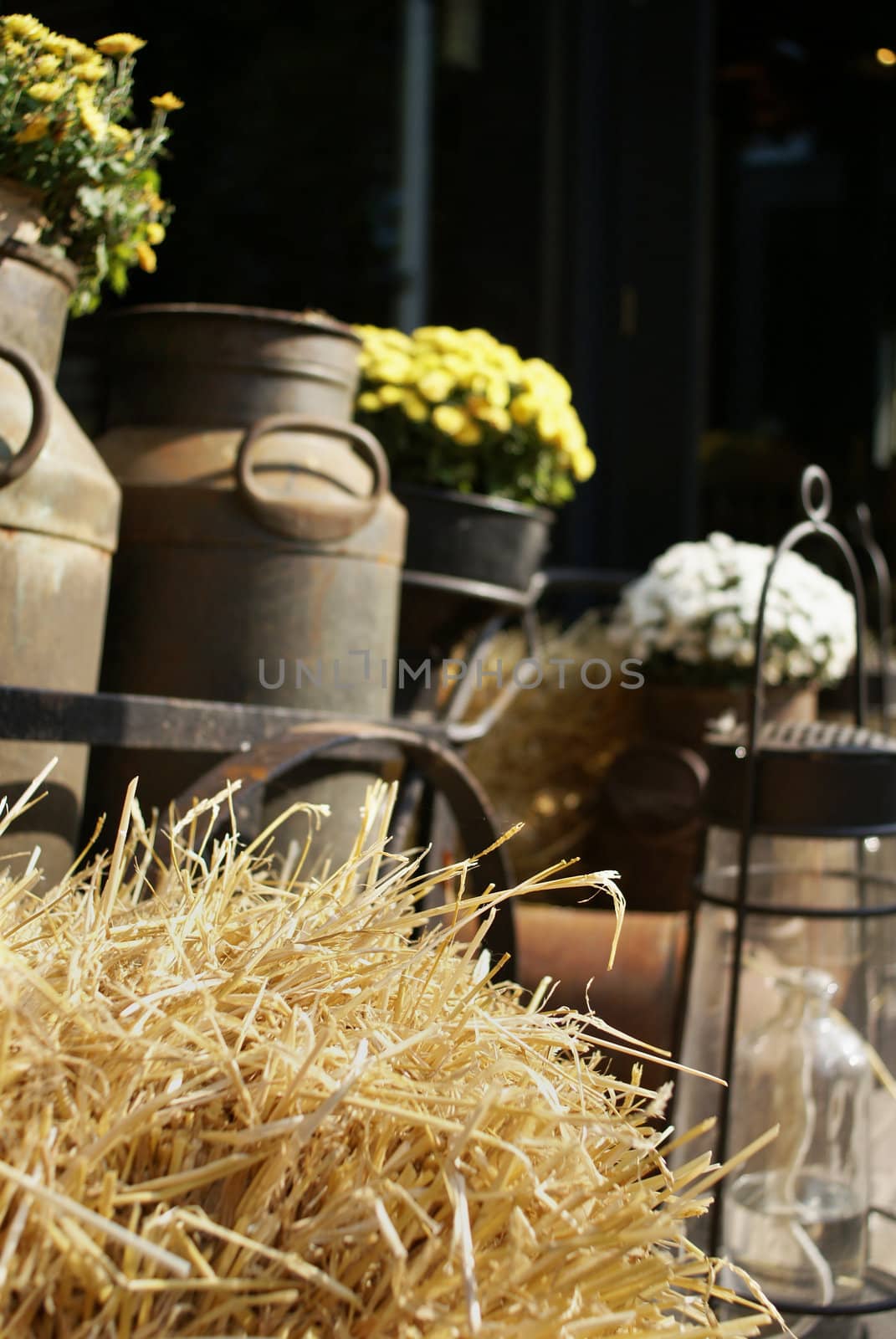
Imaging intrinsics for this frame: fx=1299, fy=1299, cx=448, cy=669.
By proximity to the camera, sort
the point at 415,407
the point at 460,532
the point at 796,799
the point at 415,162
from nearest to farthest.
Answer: the point at 796,799 < the point at 460,532 < the point at 415,407 < the point at 415,162

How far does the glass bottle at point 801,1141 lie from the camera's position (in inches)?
54.7

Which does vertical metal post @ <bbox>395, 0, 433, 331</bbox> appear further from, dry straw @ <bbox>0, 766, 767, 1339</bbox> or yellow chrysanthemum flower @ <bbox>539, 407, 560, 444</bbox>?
dry straw @ <bbox>0, 766, 767, 1339</bbox>

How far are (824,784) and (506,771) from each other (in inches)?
73.4

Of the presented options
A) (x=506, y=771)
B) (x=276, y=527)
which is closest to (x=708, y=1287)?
(x=276, y=527)

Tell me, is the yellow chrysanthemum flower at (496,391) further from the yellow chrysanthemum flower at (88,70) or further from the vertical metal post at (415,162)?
the vertical metal post at (415,162)

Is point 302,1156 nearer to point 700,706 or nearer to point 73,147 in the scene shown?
point 73,147

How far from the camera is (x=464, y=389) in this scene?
219cm

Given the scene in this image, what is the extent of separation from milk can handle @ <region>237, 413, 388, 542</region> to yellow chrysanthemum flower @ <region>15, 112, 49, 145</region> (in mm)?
379

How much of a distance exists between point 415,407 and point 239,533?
68cm

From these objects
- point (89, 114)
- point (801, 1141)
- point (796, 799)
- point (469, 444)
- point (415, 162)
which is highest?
point (415, 162)

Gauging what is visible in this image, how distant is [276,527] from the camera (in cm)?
154

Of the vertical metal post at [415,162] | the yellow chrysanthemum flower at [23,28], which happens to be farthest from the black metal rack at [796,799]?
the vertical metal post at [415,162]


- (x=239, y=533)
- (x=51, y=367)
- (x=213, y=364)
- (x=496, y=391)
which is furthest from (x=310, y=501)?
(x=496, y=391)

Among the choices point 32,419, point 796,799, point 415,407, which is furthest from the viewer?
point 415,407
